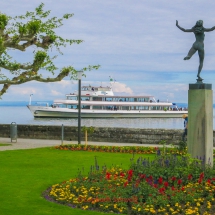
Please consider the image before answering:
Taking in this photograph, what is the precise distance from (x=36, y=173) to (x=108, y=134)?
12952 mm

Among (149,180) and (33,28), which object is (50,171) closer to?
(149,180)

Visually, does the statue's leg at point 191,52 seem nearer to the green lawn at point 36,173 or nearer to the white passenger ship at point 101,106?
the green lawn at point 36,173

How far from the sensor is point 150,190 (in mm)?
9922

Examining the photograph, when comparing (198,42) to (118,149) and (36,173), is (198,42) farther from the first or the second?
(118,149)

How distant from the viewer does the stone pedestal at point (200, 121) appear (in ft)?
38.8

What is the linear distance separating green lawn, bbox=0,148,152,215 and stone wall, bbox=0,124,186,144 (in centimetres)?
552

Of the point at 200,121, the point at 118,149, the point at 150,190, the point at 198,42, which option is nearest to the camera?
the point at 150,190

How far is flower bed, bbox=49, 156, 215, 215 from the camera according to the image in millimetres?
9492

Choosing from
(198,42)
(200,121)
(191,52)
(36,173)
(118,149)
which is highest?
(198,42)

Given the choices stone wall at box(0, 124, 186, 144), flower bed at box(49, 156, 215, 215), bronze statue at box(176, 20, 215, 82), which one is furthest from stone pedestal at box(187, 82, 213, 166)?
stone wall at box(0, 124, 186, 144)


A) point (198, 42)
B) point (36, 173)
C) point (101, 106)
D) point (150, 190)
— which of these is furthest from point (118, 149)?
point (101, 106)

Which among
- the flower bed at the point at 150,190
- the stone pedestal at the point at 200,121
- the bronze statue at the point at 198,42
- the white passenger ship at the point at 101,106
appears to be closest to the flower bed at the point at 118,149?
the stone pedestal at the point at 200,121

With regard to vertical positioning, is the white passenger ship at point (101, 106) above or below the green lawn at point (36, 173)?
above

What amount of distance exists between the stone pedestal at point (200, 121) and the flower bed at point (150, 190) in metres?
0.45
